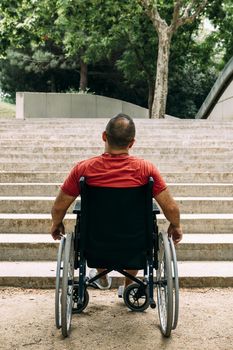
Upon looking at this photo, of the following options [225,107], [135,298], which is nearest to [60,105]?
[225,107]

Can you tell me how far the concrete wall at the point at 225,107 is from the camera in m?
19.8

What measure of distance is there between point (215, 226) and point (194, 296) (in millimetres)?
1612

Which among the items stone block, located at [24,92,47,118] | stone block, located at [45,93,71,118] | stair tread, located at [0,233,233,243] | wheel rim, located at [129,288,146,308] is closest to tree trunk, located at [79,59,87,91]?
stone block, located at [45,93,71,118]

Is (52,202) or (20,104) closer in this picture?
(52,202)

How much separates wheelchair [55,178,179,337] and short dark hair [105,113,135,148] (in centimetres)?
32

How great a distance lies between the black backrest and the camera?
3.42m

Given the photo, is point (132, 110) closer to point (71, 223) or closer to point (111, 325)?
point (71, 223)

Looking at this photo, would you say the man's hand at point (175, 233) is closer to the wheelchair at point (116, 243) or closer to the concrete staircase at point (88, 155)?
the wheelchair at point (116, 243)

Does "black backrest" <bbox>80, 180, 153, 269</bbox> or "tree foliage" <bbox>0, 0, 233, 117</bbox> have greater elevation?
"tree foliage" <bbox>0, 0, 233, 117</bbox>

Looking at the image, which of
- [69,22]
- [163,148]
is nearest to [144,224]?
[163,148]

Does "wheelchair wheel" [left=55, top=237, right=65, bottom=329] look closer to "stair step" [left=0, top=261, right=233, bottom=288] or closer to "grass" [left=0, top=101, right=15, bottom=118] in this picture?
"stair step" [left=0, top=261, right=233, bottom=288]

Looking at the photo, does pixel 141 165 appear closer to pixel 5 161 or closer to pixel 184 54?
pixel 5 161

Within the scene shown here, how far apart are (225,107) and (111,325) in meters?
17.7

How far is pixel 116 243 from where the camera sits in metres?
3.48
